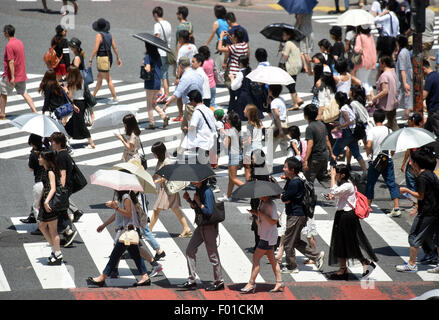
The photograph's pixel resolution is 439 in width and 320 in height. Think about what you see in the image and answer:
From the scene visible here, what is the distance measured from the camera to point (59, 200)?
13742 mm

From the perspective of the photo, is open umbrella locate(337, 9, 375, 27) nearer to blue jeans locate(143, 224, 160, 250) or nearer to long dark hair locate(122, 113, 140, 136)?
long dark hair locate(122, 113, 140, 136)

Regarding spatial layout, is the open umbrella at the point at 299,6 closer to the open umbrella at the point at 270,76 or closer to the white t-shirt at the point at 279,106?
the open umbrella at the point at 270,76

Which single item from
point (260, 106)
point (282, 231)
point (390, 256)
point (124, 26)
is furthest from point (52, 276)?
point (124, 26)

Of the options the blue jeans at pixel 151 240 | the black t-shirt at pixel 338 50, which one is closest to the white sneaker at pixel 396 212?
the blue jeans at pixel 151 240

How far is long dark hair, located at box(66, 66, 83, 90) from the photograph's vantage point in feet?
62.8

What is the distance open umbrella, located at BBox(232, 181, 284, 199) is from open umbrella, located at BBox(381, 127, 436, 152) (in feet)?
8.51

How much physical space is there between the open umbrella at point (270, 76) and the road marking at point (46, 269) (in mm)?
5702

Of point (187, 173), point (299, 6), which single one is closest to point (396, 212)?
point (187, 173)

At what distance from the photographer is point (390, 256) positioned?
14391mm

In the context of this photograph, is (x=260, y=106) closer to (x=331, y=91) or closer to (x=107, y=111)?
(x=331, y=91)

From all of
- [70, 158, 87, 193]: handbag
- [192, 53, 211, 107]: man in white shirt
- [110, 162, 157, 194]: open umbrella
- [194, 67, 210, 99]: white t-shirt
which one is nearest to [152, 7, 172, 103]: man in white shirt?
[192, 53, 211, 107]: man in white shirt

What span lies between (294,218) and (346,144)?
14.8ft

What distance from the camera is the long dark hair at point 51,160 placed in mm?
13648

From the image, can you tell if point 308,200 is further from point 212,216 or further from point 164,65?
point 164,65
